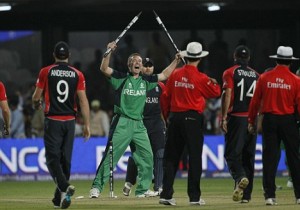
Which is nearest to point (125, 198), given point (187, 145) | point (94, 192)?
point (94, 192)

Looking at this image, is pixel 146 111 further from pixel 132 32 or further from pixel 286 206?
pixel 132 32

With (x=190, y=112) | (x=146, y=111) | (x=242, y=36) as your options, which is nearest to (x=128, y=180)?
(x=146, y=111)

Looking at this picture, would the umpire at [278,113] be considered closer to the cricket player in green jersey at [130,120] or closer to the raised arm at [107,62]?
the cricket player in green jersey at [130,120]

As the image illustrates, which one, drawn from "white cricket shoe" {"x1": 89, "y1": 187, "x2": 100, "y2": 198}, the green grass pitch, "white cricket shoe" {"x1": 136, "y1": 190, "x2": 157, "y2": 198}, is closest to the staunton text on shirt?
the green grass pitch

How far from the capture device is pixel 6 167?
27328mm

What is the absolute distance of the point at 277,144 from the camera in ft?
56.6

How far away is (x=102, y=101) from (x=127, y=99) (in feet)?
45.4

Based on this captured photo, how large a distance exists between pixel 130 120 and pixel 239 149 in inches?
84.1

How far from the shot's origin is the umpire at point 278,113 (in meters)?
17.1

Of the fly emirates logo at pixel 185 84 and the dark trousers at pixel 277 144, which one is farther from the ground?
the fly emirates logo at pixel 185 84

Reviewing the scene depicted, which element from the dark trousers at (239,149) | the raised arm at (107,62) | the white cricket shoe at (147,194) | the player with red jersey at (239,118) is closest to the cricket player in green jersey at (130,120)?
the raised arm at (107,62)

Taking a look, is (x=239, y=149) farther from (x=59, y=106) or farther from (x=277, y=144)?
(x=59, y=106)

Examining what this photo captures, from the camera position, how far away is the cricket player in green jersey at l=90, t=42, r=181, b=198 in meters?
19.1

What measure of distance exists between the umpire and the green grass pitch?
58cm
